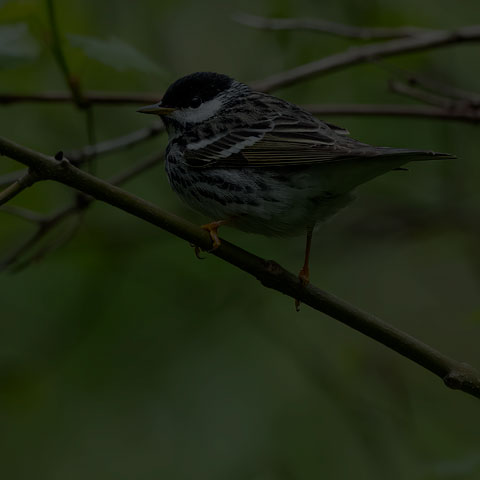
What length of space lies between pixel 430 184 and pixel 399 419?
6.52 ft

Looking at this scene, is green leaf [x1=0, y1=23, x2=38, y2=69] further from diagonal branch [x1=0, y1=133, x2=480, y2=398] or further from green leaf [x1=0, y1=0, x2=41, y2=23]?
diagonal branch [x1=0, y1=133, x2=480, y2=398]

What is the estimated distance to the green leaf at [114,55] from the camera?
3.70 meters

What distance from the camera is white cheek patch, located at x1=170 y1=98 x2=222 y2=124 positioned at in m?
4.59

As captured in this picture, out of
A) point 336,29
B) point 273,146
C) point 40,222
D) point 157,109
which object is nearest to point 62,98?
point 157,109

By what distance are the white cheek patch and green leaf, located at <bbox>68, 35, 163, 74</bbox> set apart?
0.67 metres

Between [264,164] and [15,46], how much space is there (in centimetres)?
131

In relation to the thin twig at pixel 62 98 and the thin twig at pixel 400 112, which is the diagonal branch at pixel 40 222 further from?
the thin twig at pixel 400 112

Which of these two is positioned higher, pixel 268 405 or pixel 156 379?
pixel 156 379

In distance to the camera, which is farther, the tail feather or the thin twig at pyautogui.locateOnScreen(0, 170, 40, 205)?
the tail feather

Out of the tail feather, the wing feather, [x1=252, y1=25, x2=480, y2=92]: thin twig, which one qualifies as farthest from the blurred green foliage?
the tail feather

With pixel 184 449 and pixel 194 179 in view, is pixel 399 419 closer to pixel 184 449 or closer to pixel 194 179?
pixel 184 449

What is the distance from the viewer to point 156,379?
570 centimetres

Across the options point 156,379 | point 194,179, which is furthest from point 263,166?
point 156,379

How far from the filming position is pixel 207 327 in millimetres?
5562
